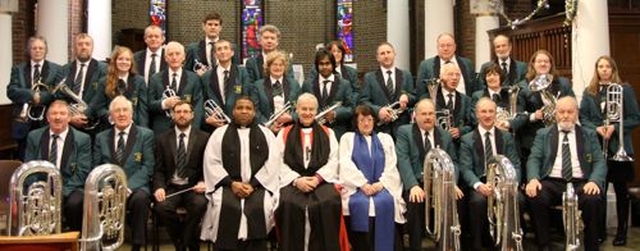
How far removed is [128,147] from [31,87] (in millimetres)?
1599

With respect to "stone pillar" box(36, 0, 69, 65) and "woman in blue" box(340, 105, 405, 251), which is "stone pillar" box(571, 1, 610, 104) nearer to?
"woman in blue" box(340, 105, 405, 251)

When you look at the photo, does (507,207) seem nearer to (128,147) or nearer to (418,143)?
(418,143)

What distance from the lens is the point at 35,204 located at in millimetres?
5777

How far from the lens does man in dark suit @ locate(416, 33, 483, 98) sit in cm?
784

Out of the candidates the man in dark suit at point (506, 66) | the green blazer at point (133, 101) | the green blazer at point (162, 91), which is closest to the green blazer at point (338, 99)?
the green blazer at point (162, 91)

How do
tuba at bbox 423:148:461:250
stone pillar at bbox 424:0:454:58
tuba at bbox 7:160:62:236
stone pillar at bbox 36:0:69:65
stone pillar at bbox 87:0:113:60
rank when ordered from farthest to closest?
stone pillar at bbox 87:0:113:60
stone pillar at bbox 424:0:454:58
stone pillar at bbox 36:0:69:65
tuba at bbox 423:148:461:250
tuba at bbox 7:160:62:236

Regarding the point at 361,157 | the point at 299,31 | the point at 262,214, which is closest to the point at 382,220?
the point at 361,157

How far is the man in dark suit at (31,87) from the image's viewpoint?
7.58 metres

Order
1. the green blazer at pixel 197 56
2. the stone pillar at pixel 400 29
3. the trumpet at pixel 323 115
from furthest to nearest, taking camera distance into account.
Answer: the stone pillar at pixel 400 29
the green blazer at pixel 197 56
the trumpet at pixel 323 115

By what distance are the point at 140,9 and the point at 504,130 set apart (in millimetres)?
13527

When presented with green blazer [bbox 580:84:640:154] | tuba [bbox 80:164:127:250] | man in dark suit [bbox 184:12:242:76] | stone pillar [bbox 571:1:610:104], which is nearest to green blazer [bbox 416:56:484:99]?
green blazer [bbox 580:84:640:154]

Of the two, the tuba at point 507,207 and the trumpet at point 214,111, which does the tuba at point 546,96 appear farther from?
the trumpet at point 214,111

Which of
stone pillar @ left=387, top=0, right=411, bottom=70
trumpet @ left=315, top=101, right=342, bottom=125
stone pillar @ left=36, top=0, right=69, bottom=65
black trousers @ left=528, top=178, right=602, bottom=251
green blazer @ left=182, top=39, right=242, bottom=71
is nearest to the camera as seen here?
black trousers @ left=528, top=178, right=602, bottom=251

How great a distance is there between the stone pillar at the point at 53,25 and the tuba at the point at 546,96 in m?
7.11
